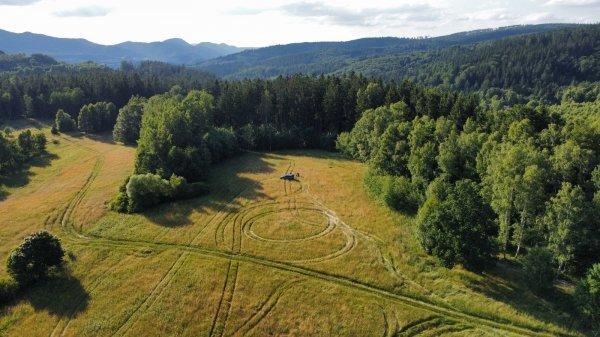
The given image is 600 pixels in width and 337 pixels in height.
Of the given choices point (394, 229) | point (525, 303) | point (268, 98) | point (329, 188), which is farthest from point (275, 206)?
point (268, 98)

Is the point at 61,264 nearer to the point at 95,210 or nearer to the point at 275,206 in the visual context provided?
the point at 95,210

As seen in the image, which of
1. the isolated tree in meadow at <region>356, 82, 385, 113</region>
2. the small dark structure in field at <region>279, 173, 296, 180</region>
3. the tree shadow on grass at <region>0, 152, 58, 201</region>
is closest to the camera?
the small dark structure in field at <region>279, 173, 296, 180</region>

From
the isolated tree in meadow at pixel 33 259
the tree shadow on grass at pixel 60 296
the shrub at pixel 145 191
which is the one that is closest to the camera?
the tree shadow on grass at pixel 60 296

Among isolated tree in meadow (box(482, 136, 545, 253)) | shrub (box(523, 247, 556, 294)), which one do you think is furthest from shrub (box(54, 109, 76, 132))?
shrub (box(523, 247, 556, 294))

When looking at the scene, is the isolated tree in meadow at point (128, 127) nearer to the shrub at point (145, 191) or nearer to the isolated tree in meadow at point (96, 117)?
the isolated tree in meadow at point (96, 117)

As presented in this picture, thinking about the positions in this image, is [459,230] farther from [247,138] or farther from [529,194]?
[247,138]

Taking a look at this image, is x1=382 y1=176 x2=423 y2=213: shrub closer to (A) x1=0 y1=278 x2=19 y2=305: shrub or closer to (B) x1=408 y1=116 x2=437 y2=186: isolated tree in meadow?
(B) x1=408 y1=116 x2=437 y2=186: isolated tree in meadow

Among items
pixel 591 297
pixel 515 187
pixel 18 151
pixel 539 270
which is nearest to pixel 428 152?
pixel 515 187

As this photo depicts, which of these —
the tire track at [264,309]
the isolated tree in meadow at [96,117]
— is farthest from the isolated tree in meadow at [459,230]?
the isolated tree in meadow at [96,117]
